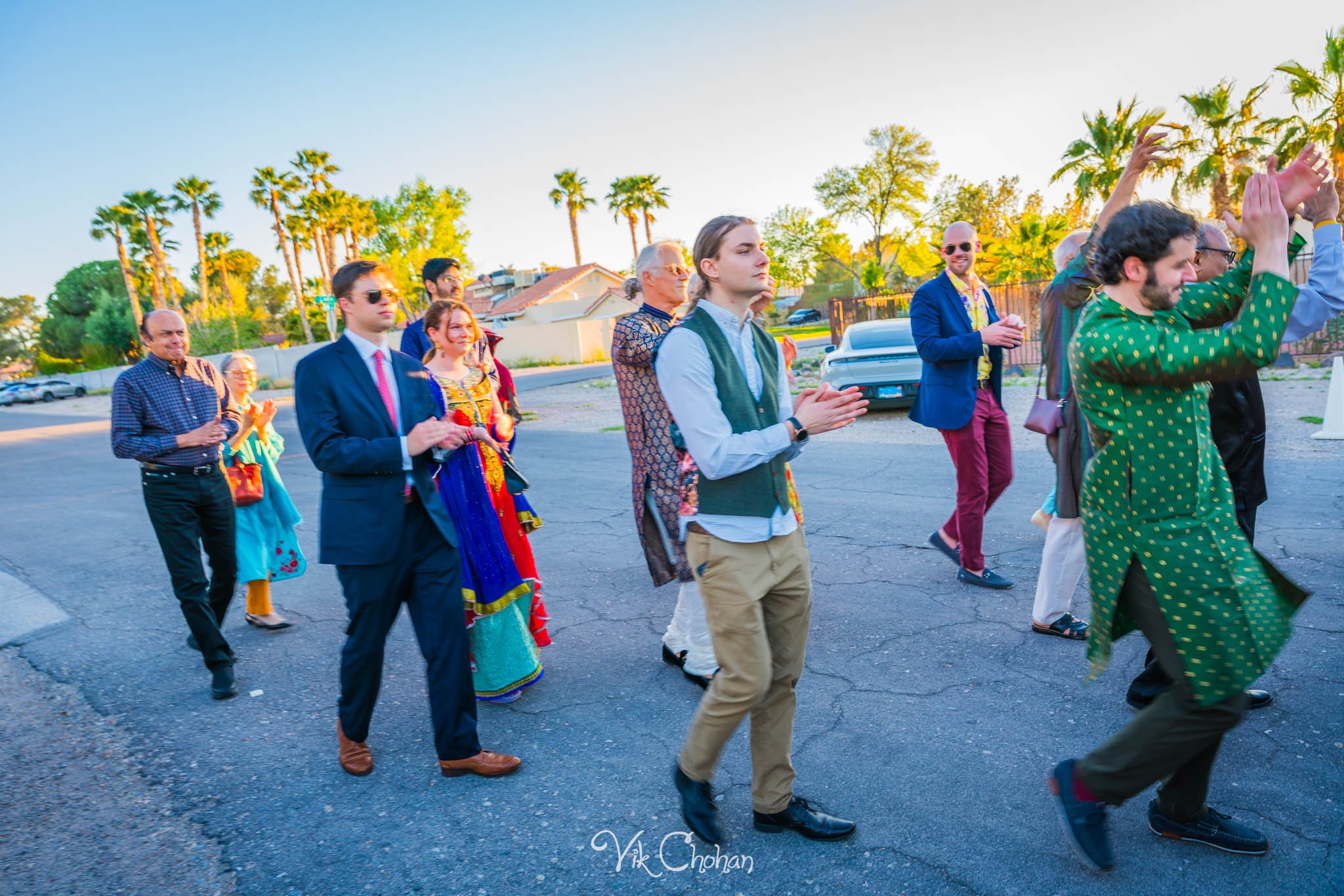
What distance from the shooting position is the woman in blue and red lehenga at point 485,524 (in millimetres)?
3658

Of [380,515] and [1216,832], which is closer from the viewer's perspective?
[1216,832]

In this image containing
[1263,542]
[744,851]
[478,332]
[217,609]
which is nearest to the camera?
[744,851]

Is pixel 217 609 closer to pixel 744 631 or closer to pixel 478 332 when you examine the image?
pixel 478 332

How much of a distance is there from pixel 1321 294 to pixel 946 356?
81.1 inches

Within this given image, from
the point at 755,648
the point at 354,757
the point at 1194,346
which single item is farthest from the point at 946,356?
the point at 354,757

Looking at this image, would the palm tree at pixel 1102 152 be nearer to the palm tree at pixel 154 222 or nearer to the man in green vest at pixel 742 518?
the man in green vest at pixel 742 518

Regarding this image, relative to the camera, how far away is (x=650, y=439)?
3.94 meters

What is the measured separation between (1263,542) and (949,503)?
7.10 ft

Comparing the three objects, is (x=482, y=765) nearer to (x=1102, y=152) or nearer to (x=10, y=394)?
(x=1102, y=152)

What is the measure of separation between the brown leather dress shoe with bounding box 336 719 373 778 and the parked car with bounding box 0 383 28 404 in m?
50.4

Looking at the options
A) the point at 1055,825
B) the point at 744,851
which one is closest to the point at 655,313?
the point at 744,851

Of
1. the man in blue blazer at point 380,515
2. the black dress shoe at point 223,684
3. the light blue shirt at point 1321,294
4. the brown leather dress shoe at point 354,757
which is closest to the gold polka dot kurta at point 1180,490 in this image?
the light blue shirt at point 1321,294

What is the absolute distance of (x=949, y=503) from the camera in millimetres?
6758

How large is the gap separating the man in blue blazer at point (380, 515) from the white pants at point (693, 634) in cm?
94
